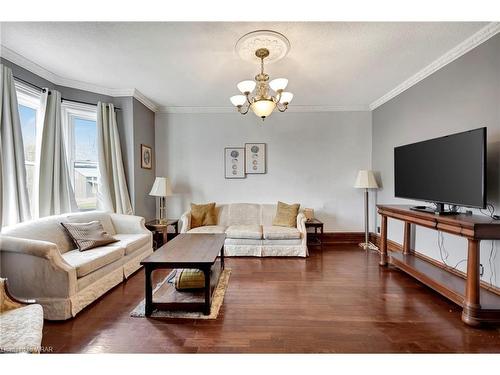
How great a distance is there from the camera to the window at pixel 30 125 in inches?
116

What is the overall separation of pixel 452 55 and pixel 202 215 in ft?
13.4

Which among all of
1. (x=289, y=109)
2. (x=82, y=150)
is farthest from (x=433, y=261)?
(x=82, y=150)

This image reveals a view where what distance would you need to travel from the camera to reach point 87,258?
2.45m

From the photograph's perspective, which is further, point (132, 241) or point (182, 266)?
point (132, 241)

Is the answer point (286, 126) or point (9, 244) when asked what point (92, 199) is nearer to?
point (9, 244)

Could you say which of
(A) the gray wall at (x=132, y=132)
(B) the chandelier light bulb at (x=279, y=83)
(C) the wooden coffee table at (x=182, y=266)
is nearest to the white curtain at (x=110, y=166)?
(A) the gray wall at (x=132, y=132)

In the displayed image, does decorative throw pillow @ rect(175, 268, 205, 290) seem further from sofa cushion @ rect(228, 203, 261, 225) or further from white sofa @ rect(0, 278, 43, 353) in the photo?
sofa cushion @ rect(228, 203, 261, 225)

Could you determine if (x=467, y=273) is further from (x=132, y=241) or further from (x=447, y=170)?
(x=132, y=241)

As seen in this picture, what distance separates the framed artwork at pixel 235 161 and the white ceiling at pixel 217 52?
1240 millimetres

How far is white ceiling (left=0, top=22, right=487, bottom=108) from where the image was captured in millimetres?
2258

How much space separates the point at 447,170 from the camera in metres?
2.48

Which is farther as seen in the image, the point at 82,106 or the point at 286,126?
the point at 286,126

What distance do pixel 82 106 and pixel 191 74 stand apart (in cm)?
182
